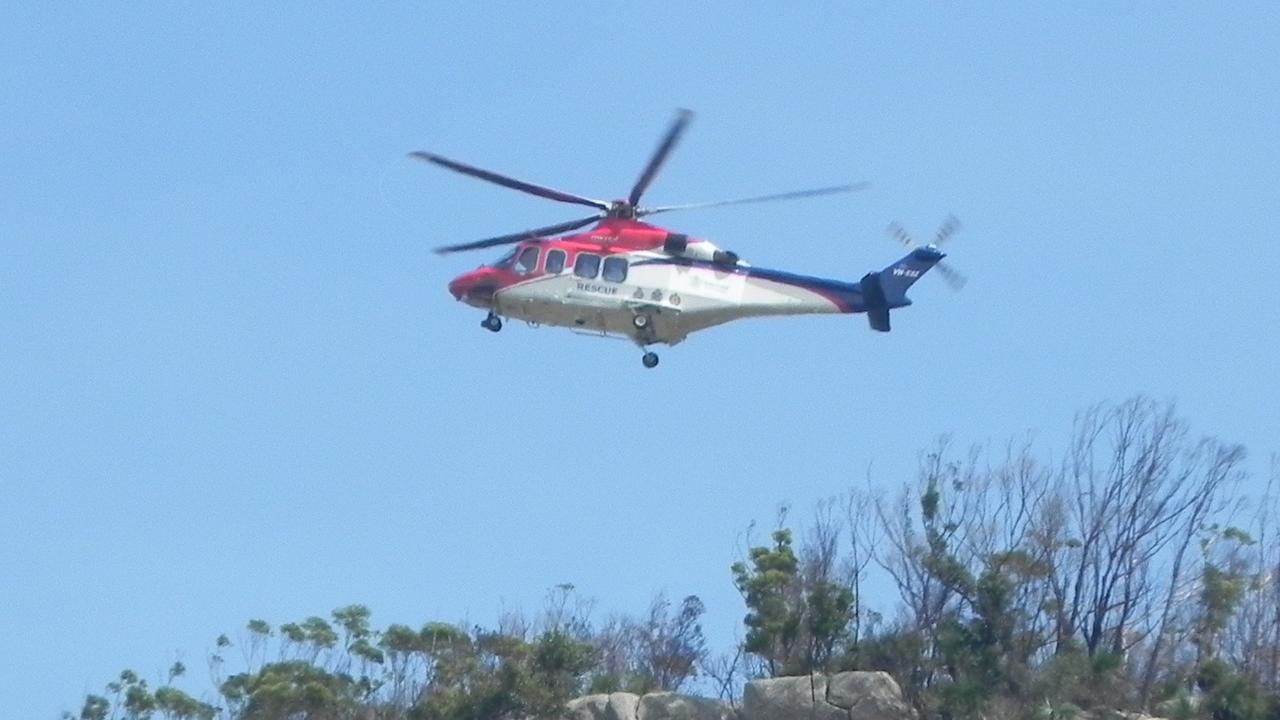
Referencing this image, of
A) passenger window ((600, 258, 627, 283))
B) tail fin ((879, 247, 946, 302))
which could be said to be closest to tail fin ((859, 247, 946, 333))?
tail fin ((879, 247, 946, 302))

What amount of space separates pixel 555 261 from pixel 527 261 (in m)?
0.60

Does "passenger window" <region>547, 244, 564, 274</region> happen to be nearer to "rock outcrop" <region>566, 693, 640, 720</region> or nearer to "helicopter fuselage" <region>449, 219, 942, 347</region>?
"helicopter fuselage" <region>449, 219, 942, 347</region>

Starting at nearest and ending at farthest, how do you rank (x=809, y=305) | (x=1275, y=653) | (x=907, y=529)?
(x=809, y=305) → (x=1275, y=653) → (x=907, y=529)

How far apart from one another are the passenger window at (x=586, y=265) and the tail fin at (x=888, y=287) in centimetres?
468

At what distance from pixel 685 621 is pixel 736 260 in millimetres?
12065

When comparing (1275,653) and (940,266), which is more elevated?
(940,266)

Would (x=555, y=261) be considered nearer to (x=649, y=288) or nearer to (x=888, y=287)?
(x=649, y=288)

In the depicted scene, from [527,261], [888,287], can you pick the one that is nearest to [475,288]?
[527,261]

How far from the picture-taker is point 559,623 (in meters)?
58.6

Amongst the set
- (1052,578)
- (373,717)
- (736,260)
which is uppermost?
(736,260)

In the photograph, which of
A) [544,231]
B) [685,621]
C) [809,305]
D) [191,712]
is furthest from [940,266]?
[191,712]

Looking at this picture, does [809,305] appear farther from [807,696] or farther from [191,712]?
[191,712]

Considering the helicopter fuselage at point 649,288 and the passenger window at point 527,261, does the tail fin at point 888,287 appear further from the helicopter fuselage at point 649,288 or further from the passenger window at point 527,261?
the passenger window at point 527,261

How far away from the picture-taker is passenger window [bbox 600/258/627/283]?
50125 mm
